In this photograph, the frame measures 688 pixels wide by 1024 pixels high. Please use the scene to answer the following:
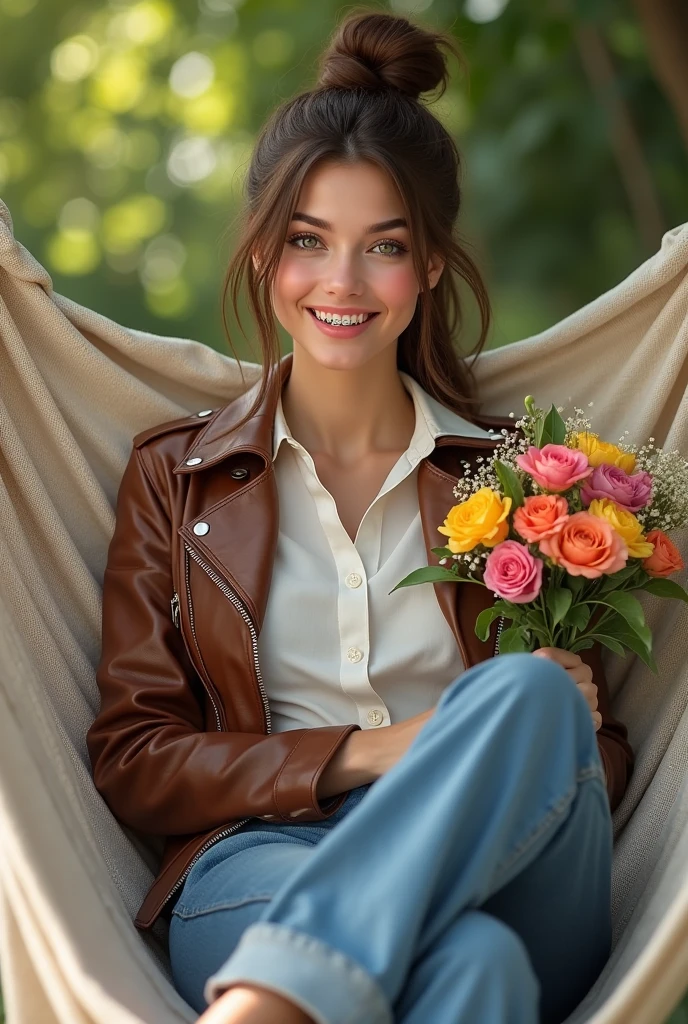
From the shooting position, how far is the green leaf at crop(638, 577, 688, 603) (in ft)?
7.23

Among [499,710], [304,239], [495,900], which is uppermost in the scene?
[304,239]

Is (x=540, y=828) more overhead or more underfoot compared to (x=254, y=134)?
more underfoot

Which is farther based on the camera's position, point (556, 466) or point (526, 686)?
point (556, 466)

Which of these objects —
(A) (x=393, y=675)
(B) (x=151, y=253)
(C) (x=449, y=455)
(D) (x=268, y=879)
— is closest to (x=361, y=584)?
(A) (x=393, y=675)

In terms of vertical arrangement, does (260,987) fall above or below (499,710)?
below

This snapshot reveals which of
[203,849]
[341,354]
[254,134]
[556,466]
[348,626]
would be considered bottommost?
[203,849]

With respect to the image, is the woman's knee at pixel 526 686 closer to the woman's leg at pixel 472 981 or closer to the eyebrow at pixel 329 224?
the woman's leg at pixel 472 981

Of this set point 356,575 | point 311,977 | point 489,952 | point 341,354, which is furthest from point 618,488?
point 311,977

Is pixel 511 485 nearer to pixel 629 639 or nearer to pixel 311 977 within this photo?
pixel 629 639

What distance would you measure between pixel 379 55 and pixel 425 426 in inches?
28.0

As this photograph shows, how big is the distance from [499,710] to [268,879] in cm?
45

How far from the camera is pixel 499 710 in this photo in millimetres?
1721

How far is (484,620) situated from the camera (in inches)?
86.3

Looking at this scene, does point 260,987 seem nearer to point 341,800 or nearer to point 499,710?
point 499,710
